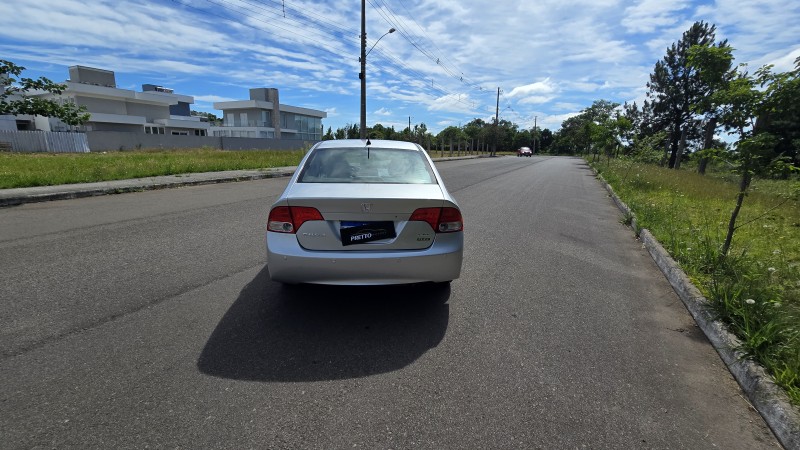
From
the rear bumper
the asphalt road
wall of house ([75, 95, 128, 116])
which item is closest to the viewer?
the asphalt road

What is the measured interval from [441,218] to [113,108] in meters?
64.9

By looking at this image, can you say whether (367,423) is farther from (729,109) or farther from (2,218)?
(2,218)

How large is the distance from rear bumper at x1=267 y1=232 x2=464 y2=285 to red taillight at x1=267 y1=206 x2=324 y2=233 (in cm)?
6

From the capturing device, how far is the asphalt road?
2.19 meters

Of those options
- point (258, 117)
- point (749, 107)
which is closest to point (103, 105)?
point (258, 117)

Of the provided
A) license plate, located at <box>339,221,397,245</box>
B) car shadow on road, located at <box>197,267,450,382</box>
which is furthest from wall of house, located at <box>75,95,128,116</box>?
license plate, located at <box>339,221,397,245</box>

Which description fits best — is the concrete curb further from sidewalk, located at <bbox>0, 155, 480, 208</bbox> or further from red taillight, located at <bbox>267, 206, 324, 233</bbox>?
sidewalk, located at <bbox>0, 155, 480, 208</bbox>

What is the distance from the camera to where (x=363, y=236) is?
322 cm

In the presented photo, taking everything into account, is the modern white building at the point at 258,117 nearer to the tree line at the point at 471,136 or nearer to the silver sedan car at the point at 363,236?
the tree line at the point at 471,136

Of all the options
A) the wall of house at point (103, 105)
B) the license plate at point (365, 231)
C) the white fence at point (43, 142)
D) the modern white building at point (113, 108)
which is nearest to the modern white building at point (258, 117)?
the modern white building at point (113, 108)

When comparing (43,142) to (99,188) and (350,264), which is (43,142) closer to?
(99,188)

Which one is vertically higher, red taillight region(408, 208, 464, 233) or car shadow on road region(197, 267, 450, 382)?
red taillight region(408, 208, 464, 233)

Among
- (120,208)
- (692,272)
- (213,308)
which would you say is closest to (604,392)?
(692,272)

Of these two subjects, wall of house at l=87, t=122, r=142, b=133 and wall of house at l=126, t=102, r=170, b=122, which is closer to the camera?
wall of house at l=87, t=122, r=142, b=133
